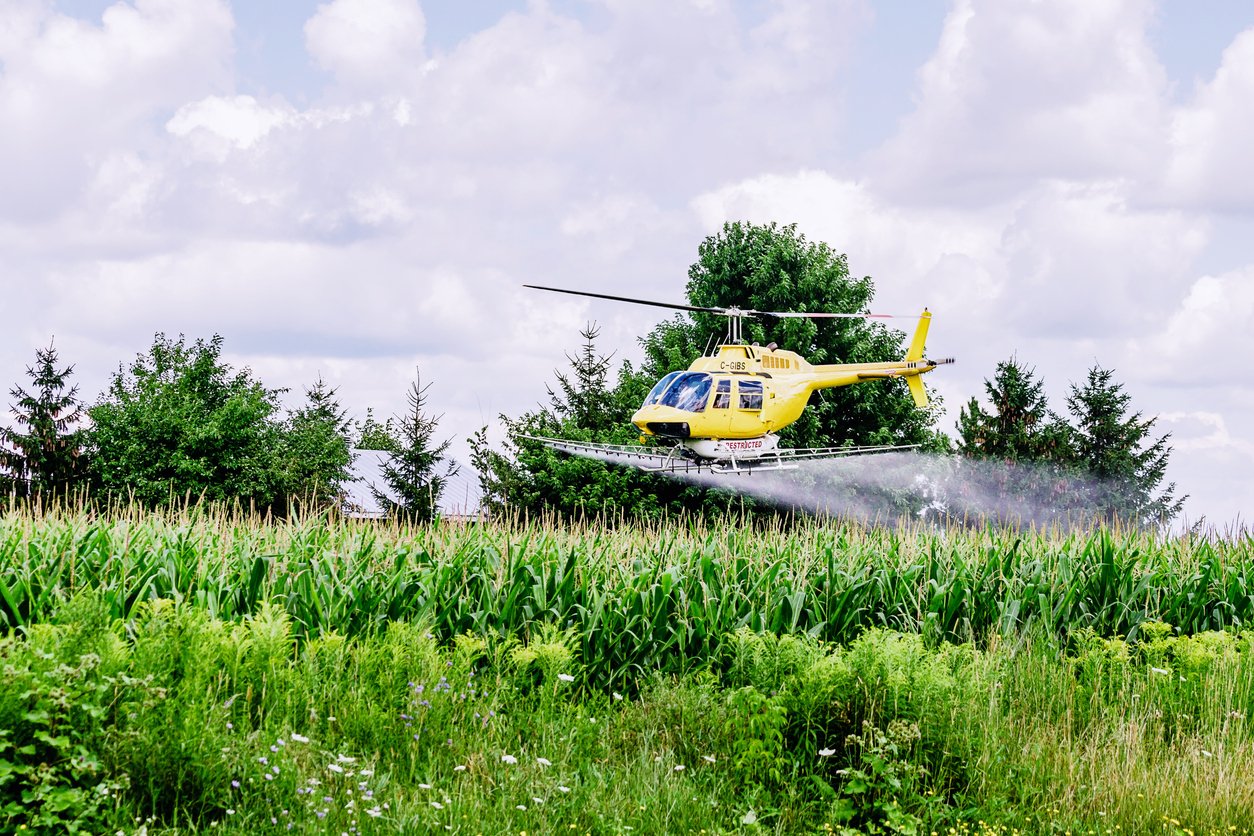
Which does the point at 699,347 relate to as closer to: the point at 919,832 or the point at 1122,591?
the point at 1122,591

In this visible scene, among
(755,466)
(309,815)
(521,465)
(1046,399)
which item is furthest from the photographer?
(521,465)

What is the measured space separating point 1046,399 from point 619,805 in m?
29.3

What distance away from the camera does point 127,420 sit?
38.2 m

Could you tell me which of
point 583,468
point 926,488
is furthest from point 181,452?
point 926,488

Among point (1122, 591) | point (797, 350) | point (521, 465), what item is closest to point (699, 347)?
point (797, 350)

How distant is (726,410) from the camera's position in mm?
25750

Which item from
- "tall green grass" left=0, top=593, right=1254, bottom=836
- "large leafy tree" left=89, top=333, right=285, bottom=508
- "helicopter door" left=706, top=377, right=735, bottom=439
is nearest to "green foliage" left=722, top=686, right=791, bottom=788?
"tall green grass" left=0, top=593, right=1254, bottom=836

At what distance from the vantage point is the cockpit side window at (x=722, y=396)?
25.6 metres

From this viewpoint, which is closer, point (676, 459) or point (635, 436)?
point (676, 459)

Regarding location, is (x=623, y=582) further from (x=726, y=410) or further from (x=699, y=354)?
(x=699, y=354)

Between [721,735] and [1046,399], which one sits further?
[1046,399]

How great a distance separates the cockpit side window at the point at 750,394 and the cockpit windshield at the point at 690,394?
91 cm

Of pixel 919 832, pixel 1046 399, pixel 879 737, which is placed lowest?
pixel 919 832

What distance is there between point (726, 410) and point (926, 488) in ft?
50.3
